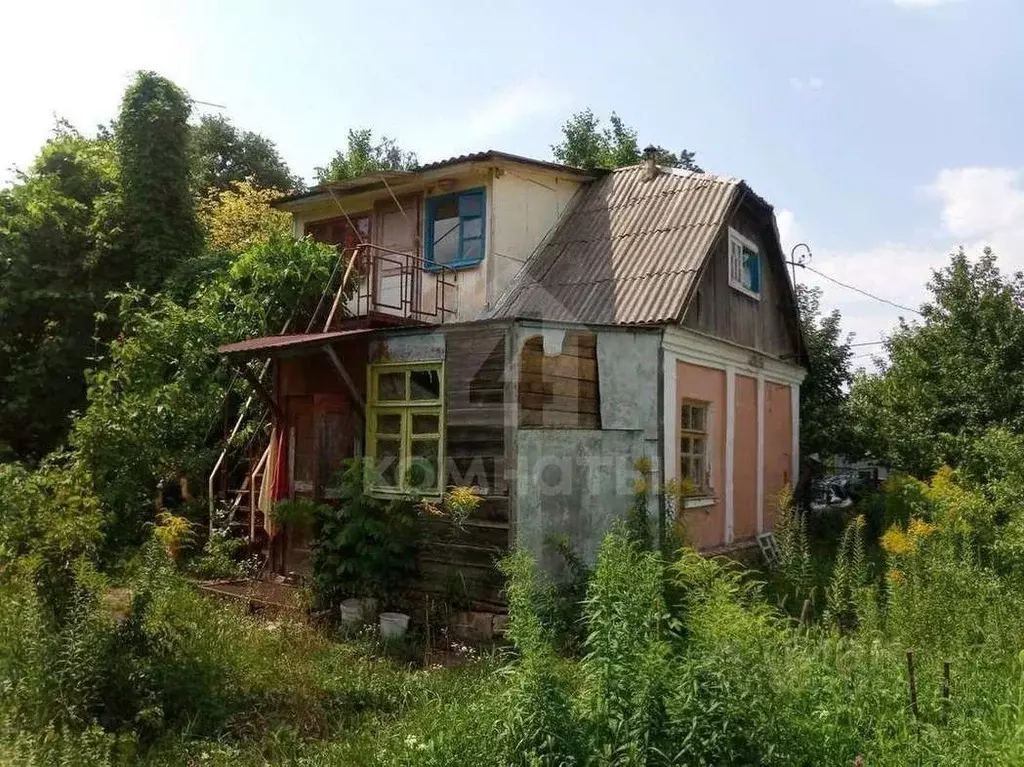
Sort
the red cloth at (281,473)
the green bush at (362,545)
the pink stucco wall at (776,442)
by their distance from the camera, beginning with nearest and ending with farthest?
the green bush at (362,545)
the red cloth at (281,473)
the pink stucco wall at (776,442)

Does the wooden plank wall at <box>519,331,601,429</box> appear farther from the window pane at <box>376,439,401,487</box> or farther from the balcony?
the balcony

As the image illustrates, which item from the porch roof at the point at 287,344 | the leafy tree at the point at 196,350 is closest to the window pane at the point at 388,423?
the porch roof at the point at 287,344

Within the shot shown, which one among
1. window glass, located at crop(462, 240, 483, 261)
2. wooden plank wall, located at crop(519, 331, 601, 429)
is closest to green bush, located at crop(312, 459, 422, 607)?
wooden plank wall, located at crop(519, 331, 601, 429)

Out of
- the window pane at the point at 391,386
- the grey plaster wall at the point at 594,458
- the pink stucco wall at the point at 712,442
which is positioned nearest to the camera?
the grey plaster wall at the point at 594,458

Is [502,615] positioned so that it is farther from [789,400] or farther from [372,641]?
[789,400]

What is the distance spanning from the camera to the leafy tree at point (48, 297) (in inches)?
652

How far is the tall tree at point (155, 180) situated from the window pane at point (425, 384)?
989cm

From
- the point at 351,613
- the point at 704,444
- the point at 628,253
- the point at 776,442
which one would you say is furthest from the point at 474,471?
the point at 776,442

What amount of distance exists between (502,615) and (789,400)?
8.54m

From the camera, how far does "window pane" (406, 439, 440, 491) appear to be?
908 centimetres

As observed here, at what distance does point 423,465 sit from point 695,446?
4081mm

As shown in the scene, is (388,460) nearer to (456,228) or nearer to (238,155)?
(456,228)

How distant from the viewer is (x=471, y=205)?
40.8 ft

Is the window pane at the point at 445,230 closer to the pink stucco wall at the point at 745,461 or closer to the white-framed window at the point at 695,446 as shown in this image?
the white-framed window at the point at 695,446
